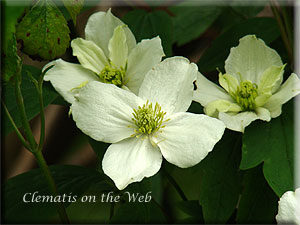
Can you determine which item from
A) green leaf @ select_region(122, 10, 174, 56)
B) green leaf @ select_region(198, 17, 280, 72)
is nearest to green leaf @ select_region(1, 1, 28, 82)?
green leaf @ select_region(122, 10, 174, 56)

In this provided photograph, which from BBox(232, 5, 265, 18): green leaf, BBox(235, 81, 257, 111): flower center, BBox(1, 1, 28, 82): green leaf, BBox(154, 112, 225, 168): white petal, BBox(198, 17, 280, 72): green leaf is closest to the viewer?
BBox(1, 1, 28, 82): green leaf

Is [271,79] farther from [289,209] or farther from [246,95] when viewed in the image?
[289,209]

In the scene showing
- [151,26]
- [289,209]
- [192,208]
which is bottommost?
[192,208]

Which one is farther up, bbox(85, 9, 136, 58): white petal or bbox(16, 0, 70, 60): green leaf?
bbox(16, 0, 70, 60): green leaf

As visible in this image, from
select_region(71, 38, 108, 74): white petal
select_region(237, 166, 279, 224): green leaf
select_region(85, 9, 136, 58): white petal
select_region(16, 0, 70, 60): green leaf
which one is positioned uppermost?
select_region(16, 0, 70, 60): green leaf

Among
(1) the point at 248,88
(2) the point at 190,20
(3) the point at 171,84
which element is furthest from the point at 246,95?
(2) the point at 190,20

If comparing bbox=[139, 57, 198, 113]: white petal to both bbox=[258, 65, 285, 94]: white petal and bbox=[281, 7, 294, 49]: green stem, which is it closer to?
bbox=[258, 65, 285, 94]: white petal

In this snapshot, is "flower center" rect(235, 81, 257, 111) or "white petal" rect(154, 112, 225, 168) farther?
"flower center" rect(235, 81, 257, 111)
